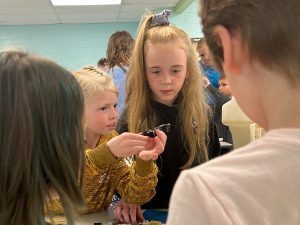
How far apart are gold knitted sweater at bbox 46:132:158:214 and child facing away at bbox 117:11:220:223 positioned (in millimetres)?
147

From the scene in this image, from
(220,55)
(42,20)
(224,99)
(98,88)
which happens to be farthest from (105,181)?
(42,20)

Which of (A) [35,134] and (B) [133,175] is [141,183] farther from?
(A) [35,134]

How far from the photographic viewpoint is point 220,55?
0.49 meters

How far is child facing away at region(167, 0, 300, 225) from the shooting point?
0.39m

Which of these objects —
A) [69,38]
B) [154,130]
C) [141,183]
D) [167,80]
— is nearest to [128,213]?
[141,183]

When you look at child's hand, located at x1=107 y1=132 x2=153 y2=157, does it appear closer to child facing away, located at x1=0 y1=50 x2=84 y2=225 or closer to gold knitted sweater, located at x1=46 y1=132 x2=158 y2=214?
gold knitted sweater, located at x1=46 y1=132 x2=158 y2=214

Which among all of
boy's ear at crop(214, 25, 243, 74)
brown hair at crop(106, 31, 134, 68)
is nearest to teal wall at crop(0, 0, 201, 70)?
brown hair at crop(106, 31, 134, 68)

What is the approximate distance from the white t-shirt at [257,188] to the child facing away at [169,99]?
0.76 metres

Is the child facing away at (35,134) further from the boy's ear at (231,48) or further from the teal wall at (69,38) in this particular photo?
the teal wall at (69,38)

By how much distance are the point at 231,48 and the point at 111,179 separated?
69 centimetres

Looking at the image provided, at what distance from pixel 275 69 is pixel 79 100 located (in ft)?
1.01

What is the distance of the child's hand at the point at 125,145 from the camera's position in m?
0.94

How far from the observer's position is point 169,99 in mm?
1227

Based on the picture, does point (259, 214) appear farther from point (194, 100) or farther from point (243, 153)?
point (194, 100)
